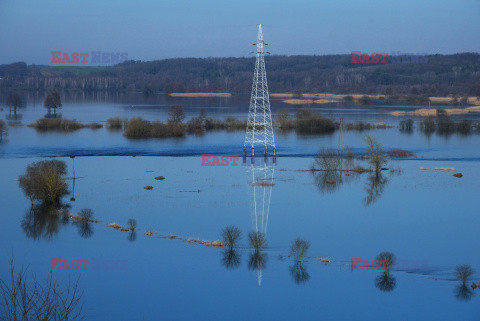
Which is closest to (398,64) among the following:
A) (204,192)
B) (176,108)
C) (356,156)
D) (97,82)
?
(97,82)

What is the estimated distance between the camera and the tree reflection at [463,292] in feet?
34.8

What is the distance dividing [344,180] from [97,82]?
8466 centimetres

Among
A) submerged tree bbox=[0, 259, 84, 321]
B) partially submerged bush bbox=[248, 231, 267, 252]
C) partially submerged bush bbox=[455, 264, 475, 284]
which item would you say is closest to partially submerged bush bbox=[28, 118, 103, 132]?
partially submerged bush bbox=[248, 231, 267, 252]

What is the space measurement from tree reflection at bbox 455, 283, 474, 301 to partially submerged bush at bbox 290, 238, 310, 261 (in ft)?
9.59

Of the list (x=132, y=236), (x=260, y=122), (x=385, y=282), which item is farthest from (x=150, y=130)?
→ (x=385, y=282)

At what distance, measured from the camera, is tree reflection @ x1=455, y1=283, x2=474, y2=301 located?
10.6m

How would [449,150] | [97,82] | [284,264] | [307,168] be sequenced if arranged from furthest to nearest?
[97,82], [449,150], [307,168], [284,264]

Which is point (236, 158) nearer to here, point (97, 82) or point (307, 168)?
point (307, 168)

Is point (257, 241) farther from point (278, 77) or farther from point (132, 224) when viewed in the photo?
point (278, 77)

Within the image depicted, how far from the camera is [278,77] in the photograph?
302 feet

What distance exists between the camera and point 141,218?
15.5 metres

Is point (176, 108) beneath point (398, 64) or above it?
beneath

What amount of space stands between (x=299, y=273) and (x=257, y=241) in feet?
4.58

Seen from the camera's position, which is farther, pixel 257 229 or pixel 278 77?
pixel 278 77
